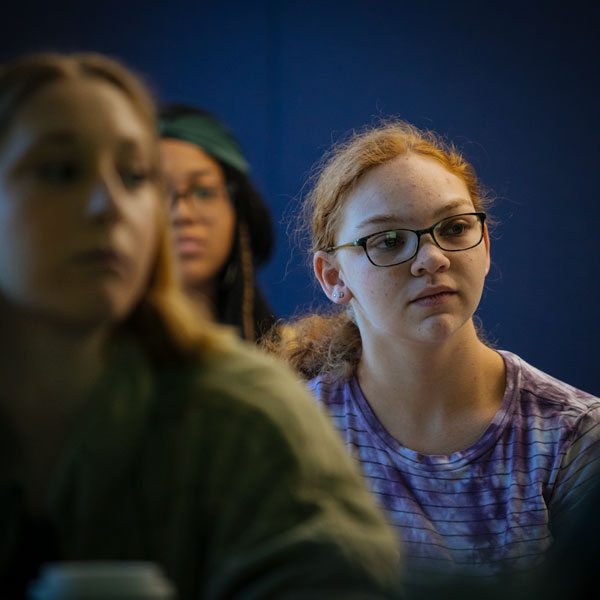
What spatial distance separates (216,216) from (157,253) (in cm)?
88

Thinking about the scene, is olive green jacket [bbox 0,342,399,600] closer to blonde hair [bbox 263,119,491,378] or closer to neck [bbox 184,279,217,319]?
neck [bbox 184,279,217,319]

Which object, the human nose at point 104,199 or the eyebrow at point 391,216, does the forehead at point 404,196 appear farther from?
the human nose at point 104,199

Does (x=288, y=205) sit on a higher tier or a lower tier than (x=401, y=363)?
higher

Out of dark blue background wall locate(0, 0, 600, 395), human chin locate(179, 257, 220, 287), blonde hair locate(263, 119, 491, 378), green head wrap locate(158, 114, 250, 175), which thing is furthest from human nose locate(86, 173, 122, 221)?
dark blue background wall locate(0, 0, 600, 395)

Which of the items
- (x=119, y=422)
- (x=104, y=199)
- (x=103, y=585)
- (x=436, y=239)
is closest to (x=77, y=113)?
(x=104, y=199)

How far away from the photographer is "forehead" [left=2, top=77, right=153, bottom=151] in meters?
0.80

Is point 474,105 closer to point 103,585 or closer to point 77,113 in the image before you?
point 77,113

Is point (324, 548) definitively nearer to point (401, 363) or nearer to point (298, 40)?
point (401, 363)

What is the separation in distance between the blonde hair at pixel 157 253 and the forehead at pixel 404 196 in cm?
98

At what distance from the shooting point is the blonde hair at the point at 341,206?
6.51ft

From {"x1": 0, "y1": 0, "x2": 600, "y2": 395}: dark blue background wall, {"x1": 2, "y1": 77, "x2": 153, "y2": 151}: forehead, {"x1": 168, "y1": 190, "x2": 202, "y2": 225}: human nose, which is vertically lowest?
{"x1": 2, "y1": 77, "x2": 153, "y2": 151}: forehead

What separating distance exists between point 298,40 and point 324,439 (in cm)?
275

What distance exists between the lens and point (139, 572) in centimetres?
62

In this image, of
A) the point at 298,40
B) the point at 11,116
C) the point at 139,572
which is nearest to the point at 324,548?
the point at 139,572
